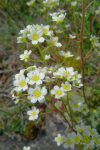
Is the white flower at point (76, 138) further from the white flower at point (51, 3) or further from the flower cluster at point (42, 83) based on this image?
the white flower at point (51, 3)

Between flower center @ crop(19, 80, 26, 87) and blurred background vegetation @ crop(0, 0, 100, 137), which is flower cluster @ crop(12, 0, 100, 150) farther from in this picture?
blurred background vegetation @ crop(0, 0, 100, 137)

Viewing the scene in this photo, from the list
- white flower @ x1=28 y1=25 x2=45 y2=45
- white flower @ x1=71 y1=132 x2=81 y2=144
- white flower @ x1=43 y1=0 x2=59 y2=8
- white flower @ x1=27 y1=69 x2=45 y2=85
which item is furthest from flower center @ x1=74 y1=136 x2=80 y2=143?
white flower @ x1=43 y1=0 x2=59 y2=8

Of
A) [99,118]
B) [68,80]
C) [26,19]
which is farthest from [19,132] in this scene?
[26,19]

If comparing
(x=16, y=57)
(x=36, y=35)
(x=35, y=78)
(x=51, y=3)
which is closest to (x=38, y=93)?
(x=35, y=78)

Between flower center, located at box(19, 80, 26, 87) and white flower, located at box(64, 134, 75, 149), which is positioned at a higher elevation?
flower center, located at box(19, 80, 26, 87)

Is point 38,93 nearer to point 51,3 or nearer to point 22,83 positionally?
point 22,83
